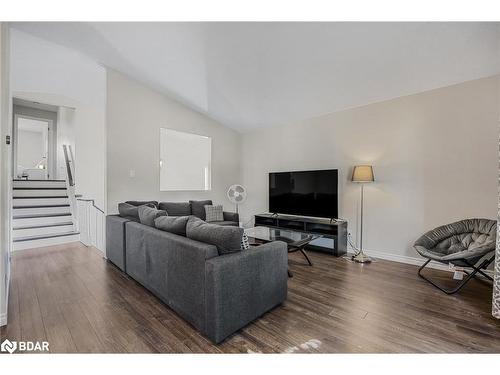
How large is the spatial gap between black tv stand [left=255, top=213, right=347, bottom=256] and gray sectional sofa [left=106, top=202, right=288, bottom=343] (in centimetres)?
181

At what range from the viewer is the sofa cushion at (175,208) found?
13.7 feet

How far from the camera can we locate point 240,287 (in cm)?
174

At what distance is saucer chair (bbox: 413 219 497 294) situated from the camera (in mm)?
2307

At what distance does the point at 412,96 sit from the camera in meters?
Result: 3.27

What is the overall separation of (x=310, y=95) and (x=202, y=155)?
3.17 metres

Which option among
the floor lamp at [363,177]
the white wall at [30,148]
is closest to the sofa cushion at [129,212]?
the floor lamp at [363,177]

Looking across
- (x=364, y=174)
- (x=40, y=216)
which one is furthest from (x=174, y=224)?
(x=40, y=216)

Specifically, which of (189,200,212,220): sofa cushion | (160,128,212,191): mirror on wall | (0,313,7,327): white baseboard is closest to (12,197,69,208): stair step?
(160,128,212,191): mirror on wall

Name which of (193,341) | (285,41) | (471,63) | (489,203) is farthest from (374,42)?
(193,341)

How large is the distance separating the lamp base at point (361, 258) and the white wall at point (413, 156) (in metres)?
0.25

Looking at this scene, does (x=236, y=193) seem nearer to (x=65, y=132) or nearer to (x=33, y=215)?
(x=33, y=215)

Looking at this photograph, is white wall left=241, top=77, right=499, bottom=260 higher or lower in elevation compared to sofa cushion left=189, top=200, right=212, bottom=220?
higher

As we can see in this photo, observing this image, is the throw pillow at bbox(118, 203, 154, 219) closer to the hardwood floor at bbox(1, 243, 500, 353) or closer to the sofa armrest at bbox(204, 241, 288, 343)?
the hardwood floor at bbox(1, 243, 500, 353)

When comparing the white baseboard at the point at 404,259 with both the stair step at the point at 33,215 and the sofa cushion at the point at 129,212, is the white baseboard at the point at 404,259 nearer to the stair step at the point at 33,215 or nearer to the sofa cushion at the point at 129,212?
the sofa cushion at the point at 129,212
